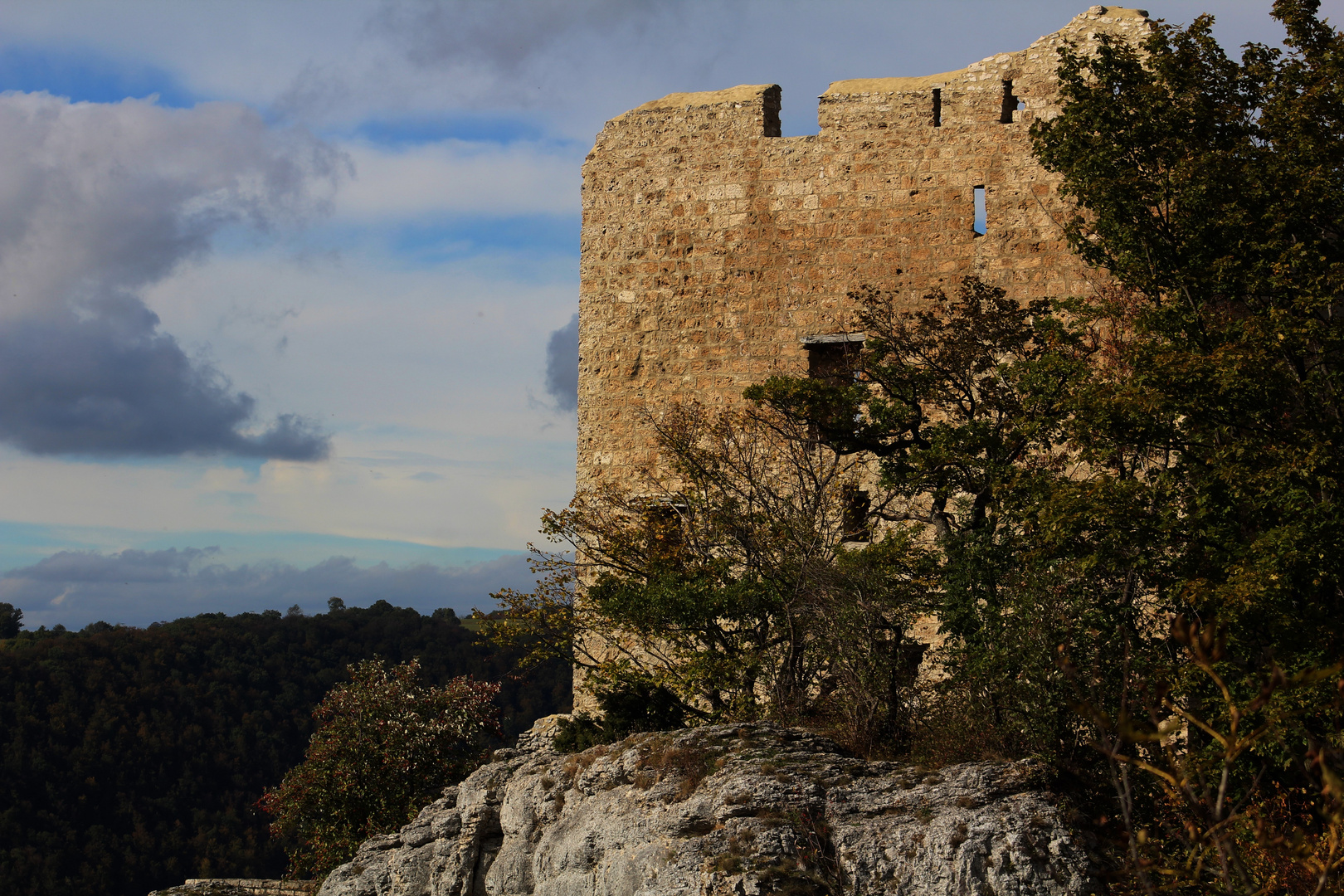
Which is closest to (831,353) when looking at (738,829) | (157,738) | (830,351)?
(830,351)

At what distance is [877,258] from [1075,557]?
656cm

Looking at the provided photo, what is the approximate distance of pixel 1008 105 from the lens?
574 inches

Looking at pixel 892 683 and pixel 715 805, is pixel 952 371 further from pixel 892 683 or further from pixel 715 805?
pixel 715 805

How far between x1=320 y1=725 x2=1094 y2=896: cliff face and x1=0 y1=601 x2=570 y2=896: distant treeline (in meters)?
17.0

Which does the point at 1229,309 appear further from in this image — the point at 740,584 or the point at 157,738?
the point at 157,738

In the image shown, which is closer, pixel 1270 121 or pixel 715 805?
pixel 715 805

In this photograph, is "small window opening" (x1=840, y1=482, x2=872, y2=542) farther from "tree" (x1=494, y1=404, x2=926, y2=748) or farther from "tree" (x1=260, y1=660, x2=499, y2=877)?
"tree" (x1=260, y1=660, x2=499, y2=877)

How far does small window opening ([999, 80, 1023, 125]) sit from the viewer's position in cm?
1445

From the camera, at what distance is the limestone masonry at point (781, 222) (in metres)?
14.3

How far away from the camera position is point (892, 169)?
1462 cm

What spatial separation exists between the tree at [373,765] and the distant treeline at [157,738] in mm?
12547

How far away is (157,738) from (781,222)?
25608mm

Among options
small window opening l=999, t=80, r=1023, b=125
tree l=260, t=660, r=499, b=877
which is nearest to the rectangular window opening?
small window opening l=999, t=80, r=1023, b=125

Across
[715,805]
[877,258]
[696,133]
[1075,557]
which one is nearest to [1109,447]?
[1075,557]
